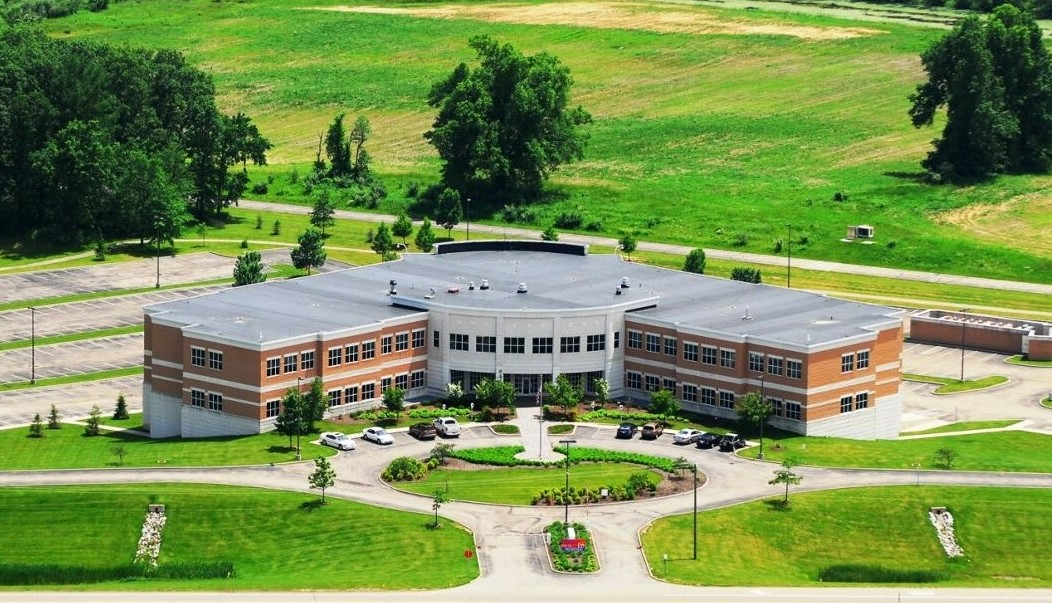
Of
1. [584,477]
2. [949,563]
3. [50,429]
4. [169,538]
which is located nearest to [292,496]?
[169,538]

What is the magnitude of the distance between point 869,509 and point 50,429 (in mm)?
76572

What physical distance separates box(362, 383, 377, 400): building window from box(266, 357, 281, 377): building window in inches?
400

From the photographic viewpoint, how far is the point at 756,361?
604 ft

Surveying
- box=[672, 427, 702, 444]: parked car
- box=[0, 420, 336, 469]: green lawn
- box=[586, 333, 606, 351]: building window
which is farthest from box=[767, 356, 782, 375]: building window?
box=[0, 420, 336, 469]: green lawn

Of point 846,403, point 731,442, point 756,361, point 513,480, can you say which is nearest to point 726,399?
point 756,361

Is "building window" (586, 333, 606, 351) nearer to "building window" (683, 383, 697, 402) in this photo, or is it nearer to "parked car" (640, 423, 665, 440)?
"building window" (683, 383, 697, 402)

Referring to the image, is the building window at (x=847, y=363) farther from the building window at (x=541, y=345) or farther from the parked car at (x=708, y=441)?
the building window at (x=541, y=345)

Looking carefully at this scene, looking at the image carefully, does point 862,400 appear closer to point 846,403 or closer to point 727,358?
point 846,403

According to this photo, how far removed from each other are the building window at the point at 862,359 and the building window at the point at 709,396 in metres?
13.4

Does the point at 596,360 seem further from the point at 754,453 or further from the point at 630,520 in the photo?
the point at 630,520

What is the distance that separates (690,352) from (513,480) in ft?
95.8

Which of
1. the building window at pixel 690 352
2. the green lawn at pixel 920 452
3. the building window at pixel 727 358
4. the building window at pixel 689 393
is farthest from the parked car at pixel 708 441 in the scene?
the building window at pixel 690 352

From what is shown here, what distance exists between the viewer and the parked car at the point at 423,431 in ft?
587

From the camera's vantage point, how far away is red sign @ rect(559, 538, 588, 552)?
150 m
